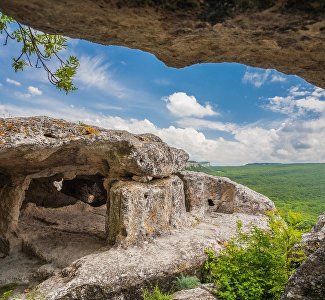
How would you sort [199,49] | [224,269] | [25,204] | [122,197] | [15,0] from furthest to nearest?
1. [25,204]
2. [122,197]
3. [224,269]
4. [199,49]
5. [15,0]

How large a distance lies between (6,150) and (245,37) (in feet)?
29.9

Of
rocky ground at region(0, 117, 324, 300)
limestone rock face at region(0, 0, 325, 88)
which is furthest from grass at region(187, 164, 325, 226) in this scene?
limestone rock face at region(0, 0, 325, 88)

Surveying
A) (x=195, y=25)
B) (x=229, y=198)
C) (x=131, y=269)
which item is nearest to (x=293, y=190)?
(x=229, y=198)

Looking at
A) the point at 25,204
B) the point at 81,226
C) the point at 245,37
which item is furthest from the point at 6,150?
the point at 245,37

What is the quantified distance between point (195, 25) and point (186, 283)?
8.94 metres

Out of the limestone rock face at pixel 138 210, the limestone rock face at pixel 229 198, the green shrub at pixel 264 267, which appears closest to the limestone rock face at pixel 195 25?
the green shrub at pixel 264 267

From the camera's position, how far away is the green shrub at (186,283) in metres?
10.3

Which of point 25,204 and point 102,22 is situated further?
point 25,204

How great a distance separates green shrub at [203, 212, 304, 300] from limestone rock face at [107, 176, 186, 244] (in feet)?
12.2

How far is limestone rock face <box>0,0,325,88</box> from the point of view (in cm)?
266

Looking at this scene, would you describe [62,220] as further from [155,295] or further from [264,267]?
[264,267]

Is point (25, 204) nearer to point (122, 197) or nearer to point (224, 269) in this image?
point (122, 197)

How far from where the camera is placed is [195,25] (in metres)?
2.91

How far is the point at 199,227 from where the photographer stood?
1470 cm
